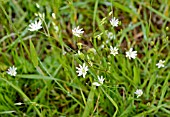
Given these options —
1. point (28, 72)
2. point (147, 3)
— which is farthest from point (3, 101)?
point (147, 3)

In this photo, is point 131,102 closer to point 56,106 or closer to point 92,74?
point 92,74

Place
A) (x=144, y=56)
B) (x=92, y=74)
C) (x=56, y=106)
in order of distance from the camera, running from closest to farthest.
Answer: (x=92, y=74) → (x=56, y=106) → (x=144, y=56)

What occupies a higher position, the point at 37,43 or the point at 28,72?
the point at 37,43

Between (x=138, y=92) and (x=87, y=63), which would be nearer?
(x=87, y=63)

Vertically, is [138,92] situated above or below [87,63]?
below

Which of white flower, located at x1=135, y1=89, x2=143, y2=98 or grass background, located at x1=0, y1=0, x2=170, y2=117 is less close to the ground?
grass background, located at x1=0, y1=0, x2=170, y2=117

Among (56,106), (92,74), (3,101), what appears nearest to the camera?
(92,74)

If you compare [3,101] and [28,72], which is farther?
[28,72]

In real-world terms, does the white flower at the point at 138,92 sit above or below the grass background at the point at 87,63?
below
